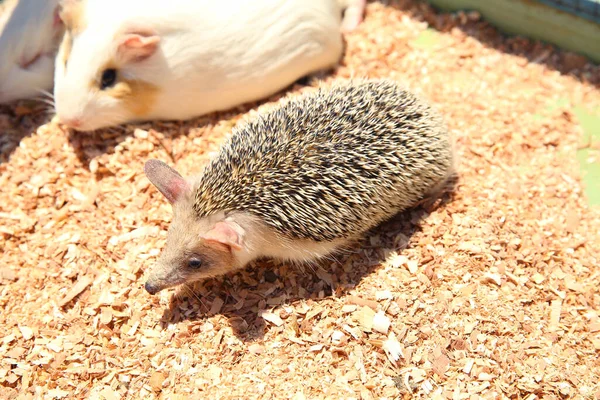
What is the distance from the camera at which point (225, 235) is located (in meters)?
3.25

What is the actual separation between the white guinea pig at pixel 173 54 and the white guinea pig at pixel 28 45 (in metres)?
0.41

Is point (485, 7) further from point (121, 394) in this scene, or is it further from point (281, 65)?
point (121, 394)

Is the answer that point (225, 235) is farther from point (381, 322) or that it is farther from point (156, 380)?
point (381, 322)

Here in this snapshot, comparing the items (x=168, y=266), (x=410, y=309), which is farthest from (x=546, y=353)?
(x=168, y=266)

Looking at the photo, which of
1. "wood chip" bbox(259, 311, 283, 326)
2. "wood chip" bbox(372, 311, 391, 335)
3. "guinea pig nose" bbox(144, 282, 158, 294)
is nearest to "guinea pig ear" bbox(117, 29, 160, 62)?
"guinea pig nose" bbox(144, 282, 158, 294)

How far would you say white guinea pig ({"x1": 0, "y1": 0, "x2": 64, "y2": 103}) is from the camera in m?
4.64

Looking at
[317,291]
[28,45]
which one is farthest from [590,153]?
[28,45]

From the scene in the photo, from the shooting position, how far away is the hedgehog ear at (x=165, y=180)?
11.5ft

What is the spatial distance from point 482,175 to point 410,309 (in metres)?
1.29

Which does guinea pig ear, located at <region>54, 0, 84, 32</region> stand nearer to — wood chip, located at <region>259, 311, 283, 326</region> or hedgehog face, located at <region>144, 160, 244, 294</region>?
hedgehog face, located at <region>144, 160, 244, 294</region>

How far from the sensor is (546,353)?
11.3 feet

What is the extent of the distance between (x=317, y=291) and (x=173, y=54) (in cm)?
205

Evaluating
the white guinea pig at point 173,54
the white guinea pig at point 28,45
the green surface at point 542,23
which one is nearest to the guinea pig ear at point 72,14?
the white guinea pig at point 173,54

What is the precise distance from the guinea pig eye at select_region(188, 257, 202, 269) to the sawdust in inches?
14.2
